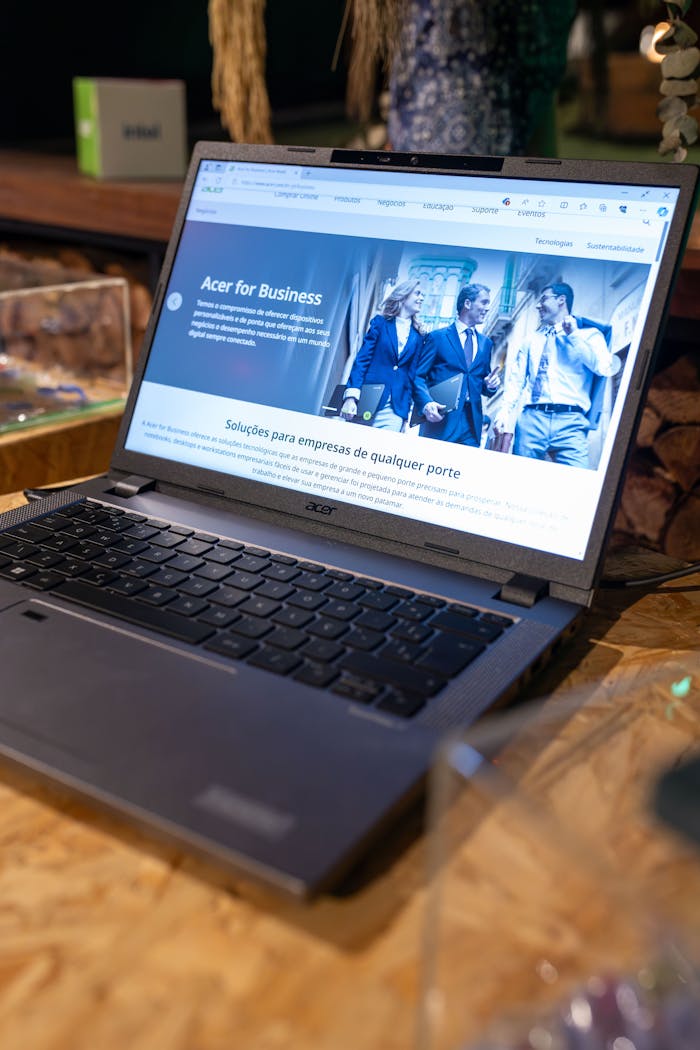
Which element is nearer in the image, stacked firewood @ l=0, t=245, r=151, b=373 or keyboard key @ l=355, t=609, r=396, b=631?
keyboard key @ l=355, t=609, r=396, b=631

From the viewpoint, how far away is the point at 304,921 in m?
0.42

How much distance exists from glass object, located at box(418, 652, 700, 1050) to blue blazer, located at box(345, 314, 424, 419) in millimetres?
384

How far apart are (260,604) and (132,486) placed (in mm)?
241

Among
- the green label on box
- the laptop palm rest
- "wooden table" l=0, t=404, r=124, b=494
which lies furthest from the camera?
the green label on box

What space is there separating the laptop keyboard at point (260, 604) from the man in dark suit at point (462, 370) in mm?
130

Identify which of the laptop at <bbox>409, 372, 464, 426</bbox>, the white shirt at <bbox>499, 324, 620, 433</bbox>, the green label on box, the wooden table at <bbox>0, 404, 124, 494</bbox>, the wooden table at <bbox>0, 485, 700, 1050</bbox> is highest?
the green label on box

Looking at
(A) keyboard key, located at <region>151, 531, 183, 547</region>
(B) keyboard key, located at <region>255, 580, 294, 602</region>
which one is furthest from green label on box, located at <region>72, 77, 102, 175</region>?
(B) keyboard key, located at <region>255, 580, 294, 602</region>

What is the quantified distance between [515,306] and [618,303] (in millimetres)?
73

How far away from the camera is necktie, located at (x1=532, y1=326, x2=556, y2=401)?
2.18ft

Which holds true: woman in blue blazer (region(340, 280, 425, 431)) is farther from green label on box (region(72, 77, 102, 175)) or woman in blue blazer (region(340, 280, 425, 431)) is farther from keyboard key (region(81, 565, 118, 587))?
green label on box (region(72, 77, 102, 175))

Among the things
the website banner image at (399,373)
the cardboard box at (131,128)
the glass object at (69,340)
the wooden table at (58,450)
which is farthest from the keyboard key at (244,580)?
the cardboard box at (131,128)

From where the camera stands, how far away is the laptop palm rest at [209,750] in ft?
1.40

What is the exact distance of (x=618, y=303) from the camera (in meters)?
0.64

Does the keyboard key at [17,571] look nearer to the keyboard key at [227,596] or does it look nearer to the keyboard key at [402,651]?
the keyboard key at [227,596]
